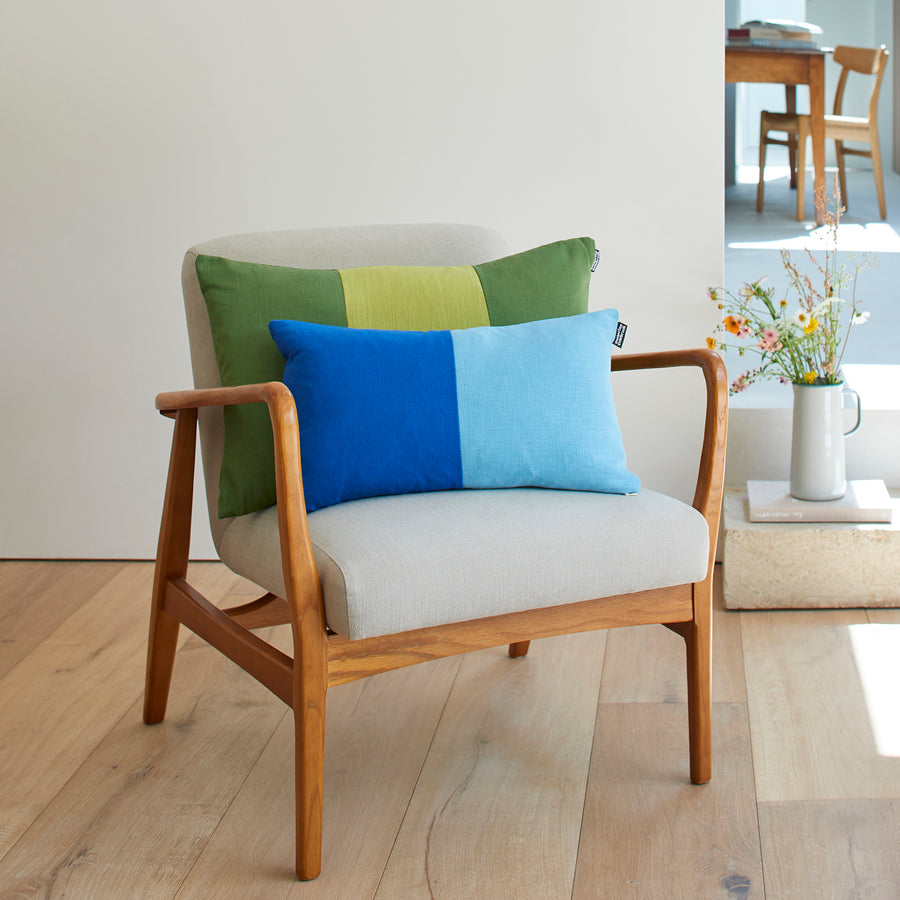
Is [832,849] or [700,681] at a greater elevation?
[700,681]

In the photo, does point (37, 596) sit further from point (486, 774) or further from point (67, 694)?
point (486, 774)

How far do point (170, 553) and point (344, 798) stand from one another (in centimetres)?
50

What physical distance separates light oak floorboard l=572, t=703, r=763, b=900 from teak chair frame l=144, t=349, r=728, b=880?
2.7 inches

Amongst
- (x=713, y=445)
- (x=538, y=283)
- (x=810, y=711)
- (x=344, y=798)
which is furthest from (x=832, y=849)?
(x=538, y=283)

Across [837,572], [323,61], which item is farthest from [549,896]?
[323,61]

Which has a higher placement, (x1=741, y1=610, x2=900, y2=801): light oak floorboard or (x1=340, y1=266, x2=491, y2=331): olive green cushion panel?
(x1=340, y1=266, x2=491, y2=331): olive green cushion panel

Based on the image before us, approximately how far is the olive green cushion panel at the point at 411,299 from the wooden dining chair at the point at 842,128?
266 centimetres

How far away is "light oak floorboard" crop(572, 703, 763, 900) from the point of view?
1418 millimetres

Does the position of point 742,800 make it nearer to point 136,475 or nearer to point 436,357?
point 436,357

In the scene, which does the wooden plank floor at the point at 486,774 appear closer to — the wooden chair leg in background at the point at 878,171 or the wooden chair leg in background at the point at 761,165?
the wooden chair leg in background at the point at 878,171

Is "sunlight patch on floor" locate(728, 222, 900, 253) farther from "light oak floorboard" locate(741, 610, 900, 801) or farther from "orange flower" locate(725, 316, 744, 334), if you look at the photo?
"light oak floorboard" locate(741, 610, 900, 801)

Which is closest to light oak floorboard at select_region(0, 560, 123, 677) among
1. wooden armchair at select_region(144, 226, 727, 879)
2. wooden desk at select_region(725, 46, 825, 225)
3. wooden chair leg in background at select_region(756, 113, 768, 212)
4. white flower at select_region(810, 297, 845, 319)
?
wooden armchair at select_region(144, 226, 727, 879)

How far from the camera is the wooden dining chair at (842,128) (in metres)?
4.19

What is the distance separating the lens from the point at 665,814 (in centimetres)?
158
